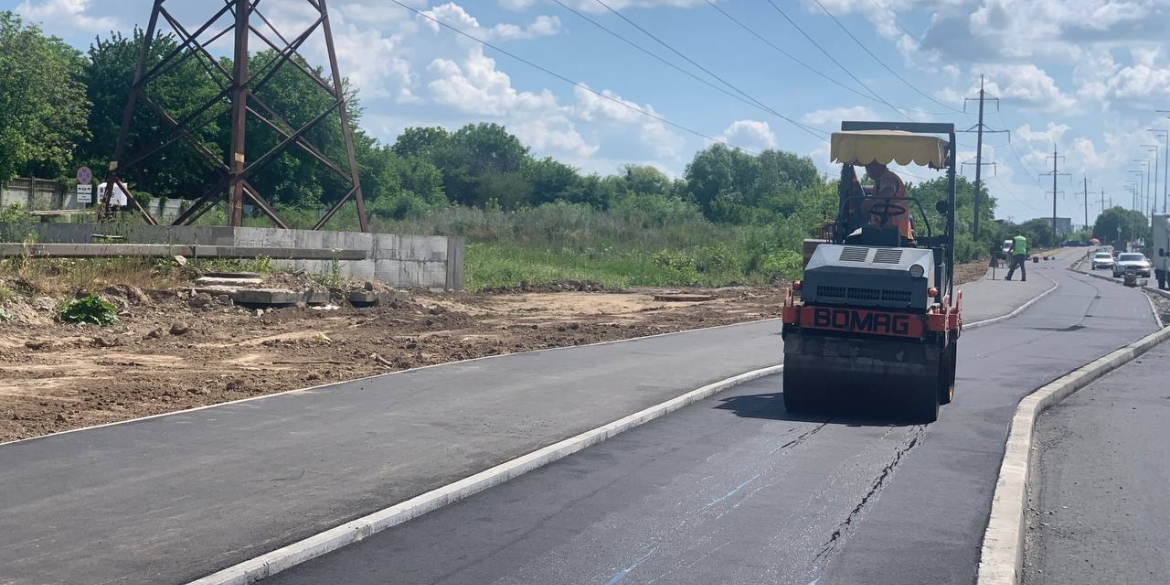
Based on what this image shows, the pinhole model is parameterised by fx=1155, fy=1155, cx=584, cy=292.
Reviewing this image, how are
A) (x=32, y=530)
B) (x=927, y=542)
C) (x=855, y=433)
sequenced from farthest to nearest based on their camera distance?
(x=855, y=433) → (x=927, y=542) → (x=32, y=530)

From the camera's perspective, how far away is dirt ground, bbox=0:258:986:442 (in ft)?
36.3

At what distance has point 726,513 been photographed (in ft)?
24.0

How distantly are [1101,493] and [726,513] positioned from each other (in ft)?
9.64

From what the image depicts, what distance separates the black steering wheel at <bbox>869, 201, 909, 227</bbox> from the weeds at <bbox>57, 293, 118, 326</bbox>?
11306 mm

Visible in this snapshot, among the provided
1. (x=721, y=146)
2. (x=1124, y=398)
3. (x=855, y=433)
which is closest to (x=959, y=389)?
(x=1124, y=398)

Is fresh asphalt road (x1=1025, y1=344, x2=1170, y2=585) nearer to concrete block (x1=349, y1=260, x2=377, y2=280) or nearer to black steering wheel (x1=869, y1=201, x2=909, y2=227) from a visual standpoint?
black steering wheel (x1=869, y1=201, x2=909, y2=227)

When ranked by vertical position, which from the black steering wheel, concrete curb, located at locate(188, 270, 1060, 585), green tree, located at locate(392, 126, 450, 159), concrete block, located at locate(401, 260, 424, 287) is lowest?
concrete curb, located at locate(188, 270, 1060, 585)

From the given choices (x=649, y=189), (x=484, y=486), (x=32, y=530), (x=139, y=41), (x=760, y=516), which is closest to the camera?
(x=32, y=530)

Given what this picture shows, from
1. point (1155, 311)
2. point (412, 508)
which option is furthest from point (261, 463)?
point (1155, 311)

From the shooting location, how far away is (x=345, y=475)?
25.9 ft

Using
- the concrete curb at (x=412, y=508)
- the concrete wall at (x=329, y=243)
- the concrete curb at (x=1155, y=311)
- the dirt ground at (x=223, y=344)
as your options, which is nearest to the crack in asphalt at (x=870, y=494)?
the concrete curb at (x=412, y=508)

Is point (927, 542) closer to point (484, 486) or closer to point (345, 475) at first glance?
point (484, 486)

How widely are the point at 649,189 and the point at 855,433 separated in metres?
127

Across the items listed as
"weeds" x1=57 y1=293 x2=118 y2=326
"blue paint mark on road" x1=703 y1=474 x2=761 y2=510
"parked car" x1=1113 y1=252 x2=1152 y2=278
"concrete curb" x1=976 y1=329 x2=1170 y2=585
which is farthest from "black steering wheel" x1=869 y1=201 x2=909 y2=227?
"parked car" x1=1113 y1=252 x2=1152 y2=278
